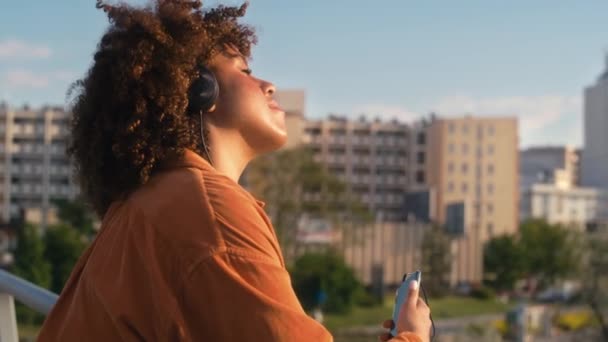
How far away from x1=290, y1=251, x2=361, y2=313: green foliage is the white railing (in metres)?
43.7

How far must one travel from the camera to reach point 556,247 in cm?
6562

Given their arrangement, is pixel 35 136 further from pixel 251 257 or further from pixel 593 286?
pixel 251 257

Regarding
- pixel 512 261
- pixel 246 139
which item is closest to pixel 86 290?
pixel 246 139

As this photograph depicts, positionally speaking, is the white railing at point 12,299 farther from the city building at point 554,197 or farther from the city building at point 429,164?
the city building at point 554,197

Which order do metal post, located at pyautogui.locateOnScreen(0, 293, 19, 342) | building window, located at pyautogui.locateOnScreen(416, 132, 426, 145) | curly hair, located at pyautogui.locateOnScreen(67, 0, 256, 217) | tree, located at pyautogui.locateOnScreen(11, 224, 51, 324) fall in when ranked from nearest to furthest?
curly hair, located at pyautogui.locateOnScreen(67, 0, 256, 217), metal post, located at pyautogui.locateOnScreen(0, 293, 19, 342), tree, located at pyautogui.locateOnScreen(11, 224, 51, 324), building window, located at pyautogui.locateOnScreen(416, 132, 426, 145)

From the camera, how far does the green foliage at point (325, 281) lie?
46.9 meters

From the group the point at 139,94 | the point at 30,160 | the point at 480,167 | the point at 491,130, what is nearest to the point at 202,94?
the point at 139,94

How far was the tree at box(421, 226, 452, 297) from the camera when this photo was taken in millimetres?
56656

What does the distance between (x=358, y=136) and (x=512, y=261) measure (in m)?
24.0

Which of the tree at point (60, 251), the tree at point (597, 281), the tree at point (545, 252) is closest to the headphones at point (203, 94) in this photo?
the tree at point (597, 281)

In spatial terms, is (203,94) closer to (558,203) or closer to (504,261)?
Answer: (504,261)

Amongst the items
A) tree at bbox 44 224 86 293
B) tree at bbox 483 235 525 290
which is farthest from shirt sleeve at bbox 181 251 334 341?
tree at bbox 483 235 525 290

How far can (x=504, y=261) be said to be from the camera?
6612 centimetres

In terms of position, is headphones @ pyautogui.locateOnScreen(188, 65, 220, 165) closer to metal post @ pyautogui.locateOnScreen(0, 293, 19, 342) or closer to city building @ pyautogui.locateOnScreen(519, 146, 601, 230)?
metal post @ pyautogui.locateOnScreen(0, 293, 19, 342)
